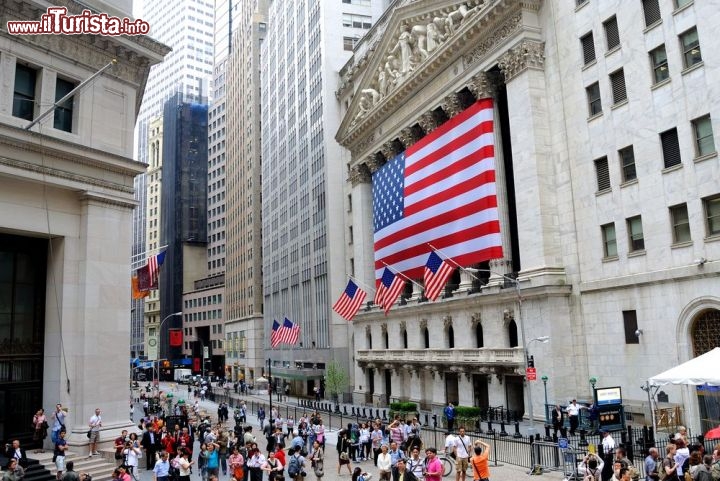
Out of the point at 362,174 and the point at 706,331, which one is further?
the point at 362,174

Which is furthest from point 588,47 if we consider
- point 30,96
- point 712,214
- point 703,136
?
point 30,96

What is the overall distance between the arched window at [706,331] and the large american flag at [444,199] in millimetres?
13606

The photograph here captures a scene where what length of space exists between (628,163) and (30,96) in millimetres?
27675

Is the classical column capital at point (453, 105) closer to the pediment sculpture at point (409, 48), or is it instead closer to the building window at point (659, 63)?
the pediment sculpture at point (409, 48)

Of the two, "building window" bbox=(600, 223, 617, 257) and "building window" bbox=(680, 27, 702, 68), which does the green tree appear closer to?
"building window" bbox=(600, 223, 617, 257)

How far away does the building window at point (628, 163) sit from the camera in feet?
107

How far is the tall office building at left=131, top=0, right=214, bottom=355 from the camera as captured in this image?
526 ft

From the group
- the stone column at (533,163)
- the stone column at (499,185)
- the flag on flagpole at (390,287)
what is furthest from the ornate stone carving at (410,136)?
the flag on flagpole at (390,287)

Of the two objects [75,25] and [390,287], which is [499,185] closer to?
[390,287]

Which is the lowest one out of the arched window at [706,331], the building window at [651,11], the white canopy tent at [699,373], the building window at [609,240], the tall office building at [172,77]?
the white canopy tent at [699,373]

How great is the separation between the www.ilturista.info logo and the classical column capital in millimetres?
26131

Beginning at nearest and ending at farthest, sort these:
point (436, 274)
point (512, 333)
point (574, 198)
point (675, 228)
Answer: point (675, 228) < point (574, 198) < point (436, 274) < point (512, 333)

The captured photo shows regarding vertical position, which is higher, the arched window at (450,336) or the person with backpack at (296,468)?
the arched window at (450,336)

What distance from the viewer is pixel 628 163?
32.9m
